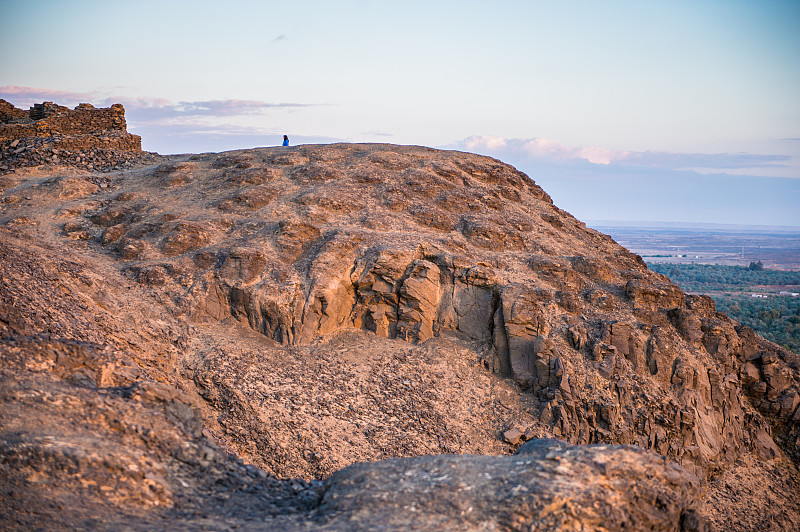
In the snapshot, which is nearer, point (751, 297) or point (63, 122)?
point (63, 122)

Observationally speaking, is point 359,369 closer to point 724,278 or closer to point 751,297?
point 751,297

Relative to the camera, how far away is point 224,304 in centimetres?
2245

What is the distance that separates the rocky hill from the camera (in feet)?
35.5

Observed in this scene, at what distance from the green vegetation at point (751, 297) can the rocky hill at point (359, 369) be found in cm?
2600

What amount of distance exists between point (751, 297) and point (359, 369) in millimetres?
81668

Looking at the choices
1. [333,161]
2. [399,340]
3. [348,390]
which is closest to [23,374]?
[348,390]

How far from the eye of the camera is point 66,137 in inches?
1426

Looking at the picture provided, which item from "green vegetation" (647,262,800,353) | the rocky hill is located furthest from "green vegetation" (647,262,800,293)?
the rocky hill

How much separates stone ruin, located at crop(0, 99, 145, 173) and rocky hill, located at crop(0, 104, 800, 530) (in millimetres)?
3499

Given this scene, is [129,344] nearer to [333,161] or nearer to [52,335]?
[52,335]

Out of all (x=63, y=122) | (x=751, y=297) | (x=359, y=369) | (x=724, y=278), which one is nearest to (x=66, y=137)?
(x=63, y=122)

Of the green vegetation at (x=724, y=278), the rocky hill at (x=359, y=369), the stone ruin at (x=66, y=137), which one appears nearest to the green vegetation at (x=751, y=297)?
the green vegetation at (x=724, y=278)

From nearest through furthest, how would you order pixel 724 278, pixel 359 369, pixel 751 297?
1. pixel 359 369
2. pixel 751 297
3. pixel 724 278

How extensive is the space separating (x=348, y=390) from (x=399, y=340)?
11.5 feet
